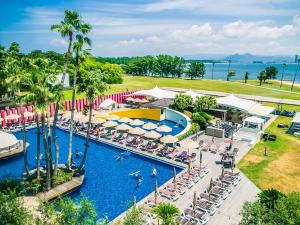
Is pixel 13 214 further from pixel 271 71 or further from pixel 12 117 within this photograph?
pixel 271 71

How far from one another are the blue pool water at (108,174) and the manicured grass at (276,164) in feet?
24.2

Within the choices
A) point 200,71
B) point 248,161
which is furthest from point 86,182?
point 200,71

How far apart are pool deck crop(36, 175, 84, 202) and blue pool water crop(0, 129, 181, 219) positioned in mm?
582

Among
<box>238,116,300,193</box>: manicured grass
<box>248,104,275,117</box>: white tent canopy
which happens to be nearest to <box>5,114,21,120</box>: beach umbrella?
<box>238,116,300,193</box>: manicured grass

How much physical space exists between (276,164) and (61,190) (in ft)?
69.1

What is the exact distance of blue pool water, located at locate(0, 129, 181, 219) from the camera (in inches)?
870

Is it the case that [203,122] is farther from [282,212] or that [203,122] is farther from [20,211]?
[20,211]

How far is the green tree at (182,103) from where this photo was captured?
4734 cm

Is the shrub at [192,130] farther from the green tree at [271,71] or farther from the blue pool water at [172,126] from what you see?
the green tree at [271,71]

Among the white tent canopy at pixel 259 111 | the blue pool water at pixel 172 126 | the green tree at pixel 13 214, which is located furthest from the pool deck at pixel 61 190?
the white tent canopy at pixel 259 111

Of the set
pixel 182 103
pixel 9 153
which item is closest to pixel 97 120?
pixel 9 153

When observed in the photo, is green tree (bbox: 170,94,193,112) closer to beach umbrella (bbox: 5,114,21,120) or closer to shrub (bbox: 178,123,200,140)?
shrub (bbox: 178,123,200,140)

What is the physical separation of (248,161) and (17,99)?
2275 centimetres

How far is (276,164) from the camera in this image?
94.2 feet
